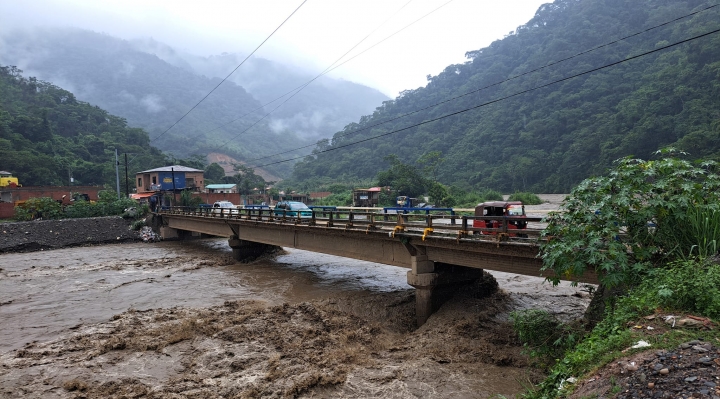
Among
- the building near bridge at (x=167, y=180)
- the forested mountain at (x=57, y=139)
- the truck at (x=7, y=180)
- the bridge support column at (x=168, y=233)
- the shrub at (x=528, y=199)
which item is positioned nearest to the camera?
the bridge support column at (x=168, y=233)

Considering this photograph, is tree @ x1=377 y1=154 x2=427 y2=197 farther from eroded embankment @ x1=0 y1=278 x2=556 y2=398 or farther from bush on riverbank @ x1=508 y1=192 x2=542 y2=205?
eroded embankment @ x1=0 y1=278 x2=556 y2=398

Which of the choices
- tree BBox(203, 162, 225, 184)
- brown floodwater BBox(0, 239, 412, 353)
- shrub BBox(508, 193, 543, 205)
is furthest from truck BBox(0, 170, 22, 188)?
shrub BBox(508, 193, 543, 205)

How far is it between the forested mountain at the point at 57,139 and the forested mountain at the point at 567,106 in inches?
1841

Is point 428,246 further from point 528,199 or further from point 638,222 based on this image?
point 528,199

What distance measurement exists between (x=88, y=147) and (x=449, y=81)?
96.0m

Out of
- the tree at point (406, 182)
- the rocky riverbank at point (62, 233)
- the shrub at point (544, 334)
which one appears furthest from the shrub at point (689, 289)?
the tree at point (406, 182)

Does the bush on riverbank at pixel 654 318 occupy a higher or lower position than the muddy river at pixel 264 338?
higher

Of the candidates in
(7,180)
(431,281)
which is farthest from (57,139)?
(431,281)

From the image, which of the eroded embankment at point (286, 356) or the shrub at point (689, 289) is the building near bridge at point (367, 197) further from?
the shrub at point (689, 289)

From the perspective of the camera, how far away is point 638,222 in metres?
6.78

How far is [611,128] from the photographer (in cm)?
5491

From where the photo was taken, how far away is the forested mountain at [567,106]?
165ft

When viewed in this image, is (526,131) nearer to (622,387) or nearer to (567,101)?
(567,101)

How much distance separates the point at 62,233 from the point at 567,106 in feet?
248
